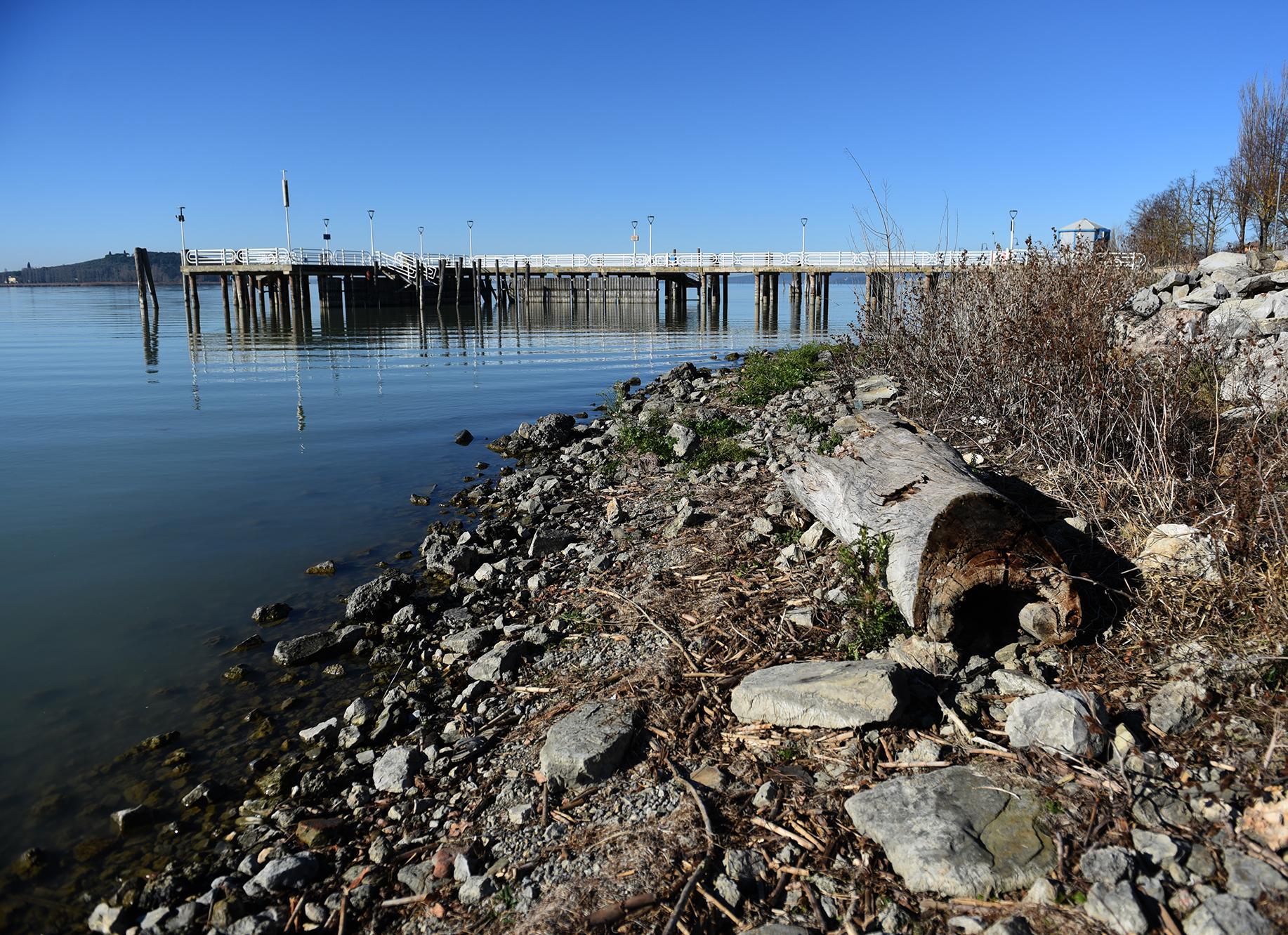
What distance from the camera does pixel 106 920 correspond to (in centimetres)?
341

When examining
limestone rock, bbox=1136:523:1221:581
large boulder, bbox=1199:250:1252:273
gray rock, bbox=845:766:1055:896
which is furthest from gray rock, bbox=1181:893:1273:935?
large boulder, bbox=1199:250:1252:273

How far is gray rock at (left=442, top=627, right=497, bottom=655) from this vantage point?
18.0 ft

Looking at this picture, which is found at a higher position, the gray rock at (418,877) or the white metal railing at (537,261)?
the white metal railing at (537,261)

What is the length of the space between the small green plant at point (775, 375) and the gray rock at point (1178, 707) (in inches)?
371

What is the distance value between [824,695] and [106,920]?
320 centimetres

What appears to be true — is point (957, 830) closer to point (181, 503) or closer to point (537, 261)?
point (181, 503)

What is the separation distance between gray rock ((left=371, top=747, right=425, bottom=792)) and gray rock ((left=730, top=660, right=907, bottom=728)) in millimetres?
1635

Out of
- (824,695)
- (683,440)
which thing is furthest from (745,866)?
(683,440)

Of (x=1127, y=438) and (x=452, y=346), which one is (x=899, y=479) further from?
(x=452, y=346)

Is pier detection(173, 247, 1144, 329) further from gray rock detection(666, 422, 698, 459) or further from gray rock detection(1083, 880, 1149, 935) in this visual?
gray rock detection(1083, 880, 1149, 935)

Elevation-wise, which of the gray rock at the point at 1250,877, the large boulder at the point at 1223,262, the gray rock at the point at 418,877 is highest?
the large boulder at the point at 1223,262

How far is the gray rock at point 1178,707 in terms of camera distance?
3.20m

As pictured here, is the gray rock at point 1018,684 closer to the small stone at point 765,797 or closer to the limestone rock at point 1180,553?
the limestone rock at point 1180,553

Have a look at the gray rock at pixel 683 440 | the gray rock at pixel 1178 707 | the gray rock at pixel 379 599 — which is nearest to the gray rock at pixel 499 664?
the gray rock at pixel 379 599
